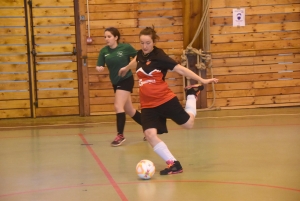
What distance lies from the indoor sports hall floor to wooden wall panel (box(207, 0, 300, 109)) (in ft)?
4.20

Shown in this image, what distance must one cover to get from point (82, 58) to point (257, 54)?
3.40 m

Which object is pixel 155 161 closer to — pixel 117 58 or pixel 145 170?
pixel 145 170

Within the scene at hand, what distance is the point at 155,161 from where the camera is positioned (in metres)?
5.91

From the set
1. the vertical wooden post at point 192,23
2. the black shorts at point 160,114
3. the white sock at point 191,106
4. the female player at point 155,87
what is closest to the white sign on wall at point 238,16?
the vertical wooden post at point 192,23

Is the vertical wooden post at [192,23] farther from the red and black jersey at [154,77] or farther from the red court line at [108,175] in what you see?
the red and black jersey at [154,77]

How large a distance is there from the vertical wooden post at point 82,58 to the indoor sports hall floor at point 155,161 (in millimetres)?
1068

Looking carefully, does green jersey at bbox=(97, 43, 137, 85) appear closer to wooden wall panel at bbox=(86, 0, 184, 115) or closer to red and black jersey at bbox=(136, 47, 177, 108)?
red and black jersey at bbox=(136, 47, 177, 108)

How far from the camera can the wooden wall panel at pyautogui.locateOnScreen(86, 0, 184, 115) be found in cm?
1021

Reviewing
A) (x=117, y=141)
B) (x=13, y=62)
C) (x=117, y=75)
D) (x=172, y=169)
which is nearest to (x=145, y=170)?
(x=172, y=169)

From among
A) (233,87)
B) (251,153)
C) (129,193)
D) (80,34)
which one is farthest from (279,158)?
(80,34)

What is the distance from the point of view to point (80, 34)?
10.2 meters

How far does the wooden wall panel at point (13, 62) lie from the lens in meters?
10.1

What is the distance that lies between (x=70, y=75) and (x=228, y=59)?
308cm

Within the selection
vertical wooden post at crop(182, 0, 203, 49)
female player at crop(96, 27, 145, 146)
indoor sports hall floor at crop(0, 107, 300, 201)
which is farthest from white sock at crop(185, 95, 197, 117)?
vertical wooden post at crop(182, 0, 203, 49)
